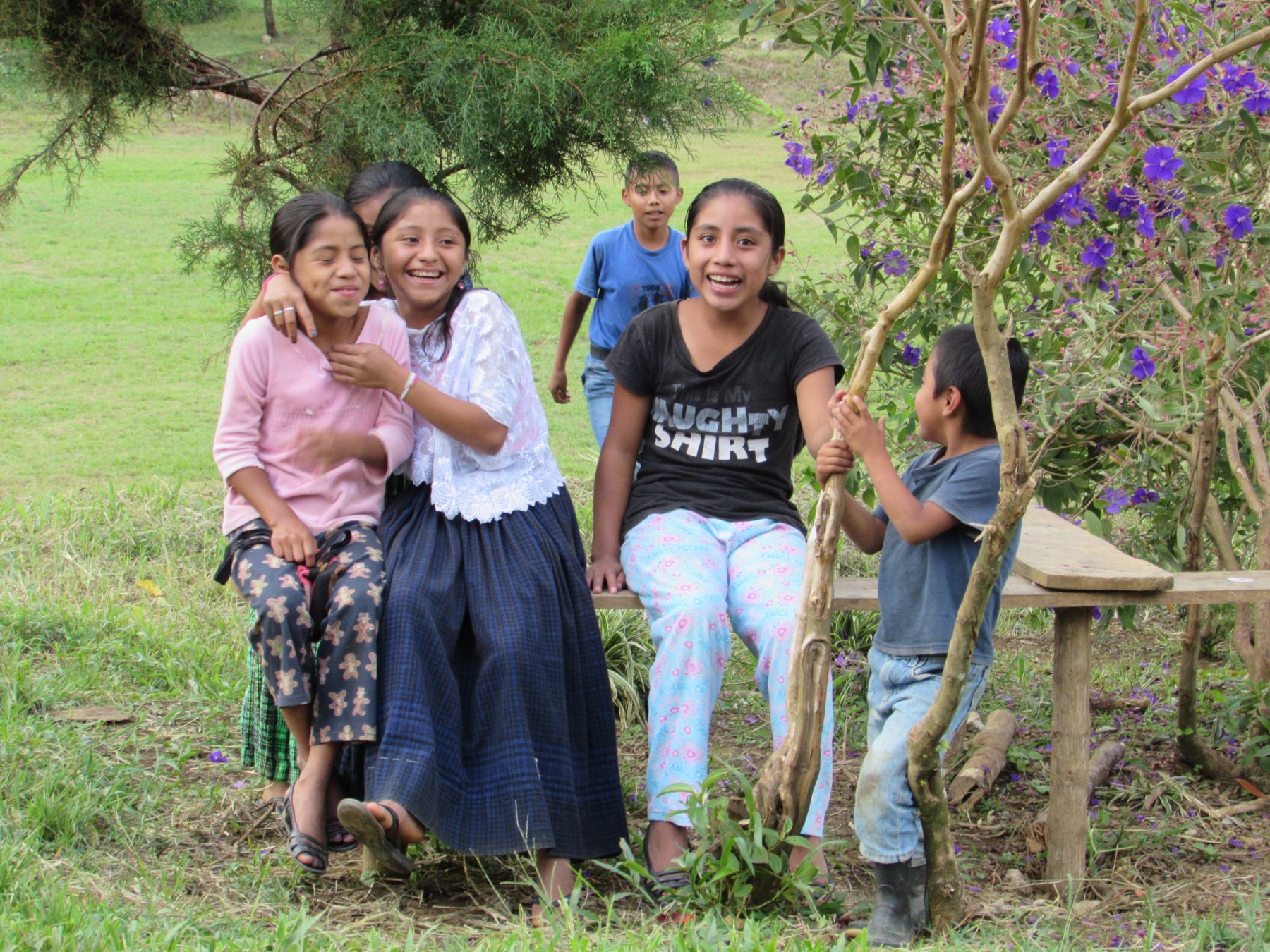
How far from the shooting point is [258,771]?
3.35 metres

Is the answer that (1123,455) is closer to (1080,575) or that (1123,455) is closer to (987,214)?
(987,214)

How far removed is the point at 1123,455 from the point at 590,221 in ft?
35.3

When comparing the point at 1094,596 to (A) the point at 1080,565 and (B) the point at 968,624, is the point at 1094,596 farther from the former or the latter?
(B) the point at 968,624

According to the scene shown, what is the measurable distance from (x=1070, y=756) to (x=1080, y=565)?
45cm

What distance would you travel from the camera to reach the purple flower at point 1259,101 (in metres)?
2.84

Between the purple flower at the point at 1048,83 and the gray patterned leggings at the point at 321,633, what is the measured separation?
1.89 metres

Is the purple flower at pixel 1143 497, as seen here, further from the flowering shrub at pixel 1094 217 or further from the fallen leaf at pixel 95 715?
the fallen leaf at pixel 95 715

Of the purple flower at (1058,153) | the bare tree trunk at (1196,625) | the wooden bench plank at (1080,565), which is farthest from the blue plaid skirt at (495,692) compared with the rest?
the bare tree trunk at (1196,625)

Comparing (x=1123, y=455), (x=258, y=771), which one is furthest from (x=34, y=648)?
(x=1123, y=455)

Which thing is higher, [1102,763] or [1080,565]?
[1080,565]

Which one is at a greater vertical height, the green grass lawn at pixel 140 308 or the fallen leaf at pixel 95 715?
the green grass lawn at pixel 140 308

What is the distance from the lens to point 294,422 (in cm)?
296

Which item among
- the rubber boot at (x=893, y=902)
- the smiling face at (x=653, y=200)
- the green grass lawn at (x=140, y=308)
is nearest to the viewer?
the rubber boot at (x=893, y=902)

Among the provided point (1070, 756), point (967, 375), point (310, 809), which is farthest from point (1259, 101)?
point (310, 809)
